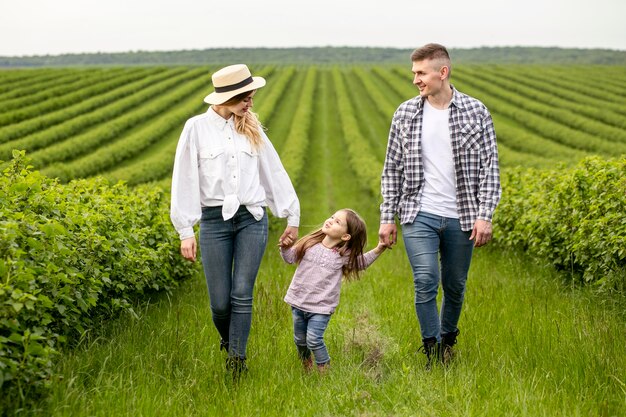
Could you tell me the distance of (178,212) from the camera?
188 inches

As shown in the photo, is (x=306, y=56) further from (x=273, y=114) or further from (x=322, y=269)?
(x=322, y=269)

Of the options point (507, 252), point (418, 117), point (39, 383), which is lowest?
point (507, 252)

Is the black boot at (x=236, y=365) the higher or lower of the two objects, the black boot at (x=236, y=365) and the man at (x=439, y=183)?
the lower

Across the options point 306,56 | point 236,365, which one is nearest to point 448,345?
point 236,365

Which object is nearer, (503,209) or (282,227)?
(503,209)

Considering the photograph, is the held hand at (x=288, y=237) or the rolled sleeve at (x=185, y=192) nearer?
the rolled sleeve at (x=185, y=192)

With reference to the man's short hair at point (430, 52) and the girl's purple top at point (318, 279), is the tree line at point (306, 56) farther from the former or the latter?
the girl's purple top at point (318, 279)

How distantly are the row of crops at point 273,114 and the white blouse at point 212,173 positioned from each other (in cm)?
1605

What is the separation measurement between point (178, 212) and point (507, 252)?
22.2 feet

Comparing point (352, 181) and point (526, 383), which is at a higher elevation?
point (526, 383)

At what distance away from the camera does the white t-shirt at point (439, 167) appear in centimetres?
511

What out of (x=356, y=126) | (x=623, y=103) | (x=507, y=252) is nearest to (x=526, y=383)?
(x=507, y=252)

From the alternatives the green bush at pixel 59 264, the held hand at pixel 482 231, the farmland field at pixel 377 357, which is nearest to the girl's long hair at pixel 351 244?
the farmland field at pixel 377 357

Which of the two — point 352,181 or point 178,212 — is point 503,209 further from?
point 352,181
